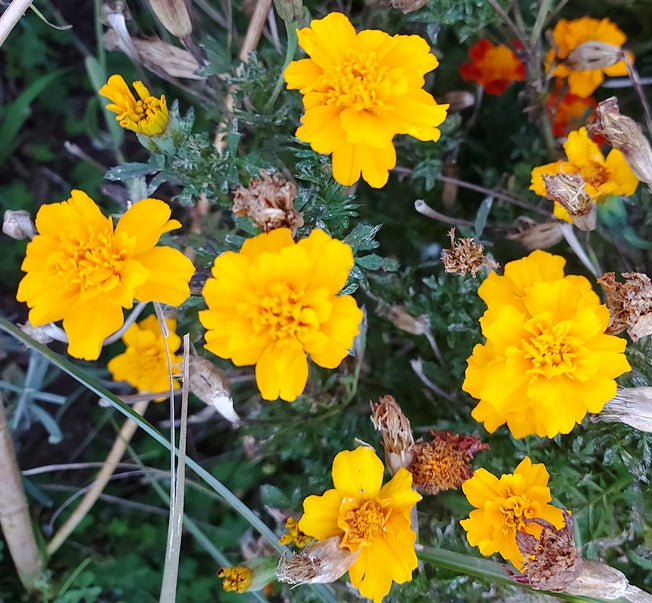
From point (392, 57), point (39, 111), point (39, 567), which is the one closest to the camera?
point (392, 57)

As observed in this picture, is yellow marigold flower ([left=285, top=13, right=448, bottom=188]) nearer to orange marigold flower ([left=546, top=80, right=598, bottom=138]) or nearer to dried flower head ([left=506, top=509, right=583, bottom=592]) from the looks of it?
dried flower head ([left=506, top=509, right=583, bottom=592])

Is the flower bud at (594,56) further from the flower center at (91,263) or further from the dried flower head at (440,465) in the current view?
the flower center at (91,263)

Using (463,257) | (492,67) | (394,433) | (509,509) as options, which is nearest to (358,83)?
(463,257)

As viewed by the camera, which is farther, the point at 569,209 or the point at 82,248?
the point at 569,209

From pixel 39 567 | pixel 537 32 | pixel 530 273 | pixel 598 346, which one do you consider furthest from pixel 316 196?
pixel 39 567

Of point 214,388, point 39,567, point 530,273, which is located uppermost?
point 530,273

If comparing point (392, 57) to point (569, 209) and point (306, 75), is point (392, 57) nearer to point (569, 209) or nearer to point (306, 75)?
point (306, 75)

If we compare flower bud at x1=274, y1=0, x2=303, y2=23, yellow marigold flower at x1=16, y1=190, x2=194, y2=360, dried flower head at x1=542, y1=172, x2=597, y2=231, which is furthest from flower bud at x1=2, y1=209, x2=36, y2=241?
dried flower head at x1=542, y1=172, x2=597, y2=231
